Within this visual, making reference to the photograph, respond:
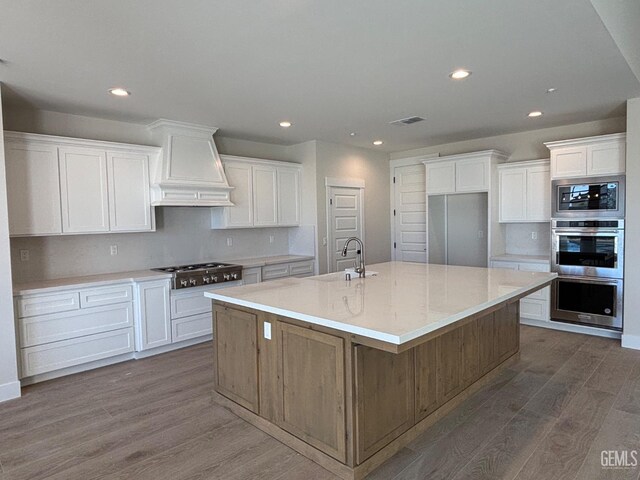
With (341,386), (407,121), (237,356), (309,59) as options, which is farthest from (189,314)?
(407,121)

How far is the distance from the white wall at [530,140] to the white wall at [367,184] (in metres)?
0.91

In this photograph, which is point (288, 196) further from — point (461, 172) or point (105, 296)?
point (105, 296)

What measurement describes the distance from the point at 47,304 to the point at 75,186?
1.17 meters

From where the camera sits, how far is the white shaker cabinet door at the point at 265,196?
18.0 ft

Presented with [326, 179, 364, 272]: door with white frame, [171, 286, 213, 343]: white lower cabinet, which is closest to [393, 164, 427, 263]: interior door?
[326, 179, 364, 272]: door with white frame

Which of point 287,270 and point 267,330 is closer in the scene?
point 267,330

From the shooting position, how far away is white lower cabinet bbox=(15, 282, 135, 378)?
3.51m

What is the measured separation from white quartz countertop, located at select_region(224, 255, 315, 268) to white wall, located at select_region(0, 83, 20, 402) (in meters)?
2.33

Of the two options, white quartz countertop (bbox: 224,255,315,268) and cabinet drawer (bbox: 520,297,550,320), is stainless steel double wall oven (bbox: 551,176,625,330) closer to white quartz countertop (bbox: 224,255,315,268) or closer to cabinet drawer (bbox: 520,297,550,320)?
cabinet drawer (bbox: 520,297,550,320)

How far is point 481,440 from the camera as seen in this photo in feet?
8.32

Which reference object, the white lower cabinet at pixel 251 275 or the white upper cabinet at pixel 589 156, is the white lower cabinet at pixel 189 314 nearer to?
the white lower cabinet at pixel 251 275

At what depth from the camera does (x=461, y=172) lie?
572cm

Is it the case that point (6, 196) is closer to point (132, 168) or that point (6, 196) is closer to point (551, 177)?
point (132, 168)

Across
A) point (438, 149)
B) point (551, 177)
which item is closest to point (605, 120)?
point (551, 177)
